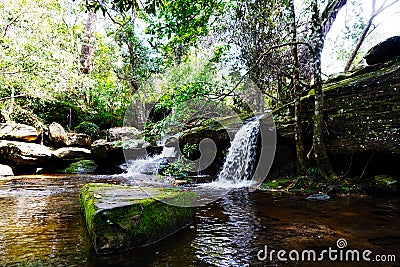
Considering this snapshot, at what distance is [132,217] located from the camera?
316 cm

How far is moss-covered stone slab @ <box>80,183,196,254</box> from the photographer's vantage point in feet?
9.71

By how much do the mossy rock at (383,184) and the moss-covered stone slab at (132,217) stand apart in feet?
16.1

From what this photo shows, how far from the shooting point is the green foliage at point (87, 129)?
1684 centimetres

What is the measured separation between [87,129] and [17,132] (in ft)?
15.5

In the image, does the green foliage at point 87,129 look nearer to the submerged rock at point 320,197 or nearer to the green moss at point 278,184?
the green moss at point 278,184

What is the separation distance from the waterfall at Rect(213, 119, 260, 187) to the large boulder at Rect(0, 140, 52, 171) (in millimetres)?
7783

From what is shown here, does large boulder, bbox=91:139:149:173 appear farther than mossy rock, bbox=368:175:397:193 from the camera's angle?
Yes

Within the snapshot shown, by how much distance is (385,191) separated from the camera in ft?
21.3

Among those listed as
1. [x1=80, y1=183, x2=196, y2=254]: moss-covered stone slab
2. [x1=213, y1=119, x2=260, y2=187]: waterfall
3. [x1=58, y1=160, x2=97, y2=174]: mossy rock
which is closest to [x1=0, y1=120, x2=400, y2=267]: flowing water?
[x1=80, y1=183, x2=196, y2=254]: moss-covered stone slab

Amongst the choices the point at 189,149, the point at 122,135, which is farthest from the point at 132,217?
the point at 122,135

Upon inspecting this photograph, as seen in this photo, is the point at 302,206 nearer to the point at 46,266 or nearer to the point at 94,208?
the point at 94,208

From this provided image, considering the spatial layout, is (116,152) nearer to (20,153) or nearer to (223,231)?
(20,153)

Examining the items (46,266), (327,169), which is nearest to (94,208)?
(46,266)

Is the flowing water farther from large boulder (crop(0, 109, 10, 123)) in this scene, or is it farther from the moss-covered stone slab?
large boulder (crop(0, 109, 10, 123))
